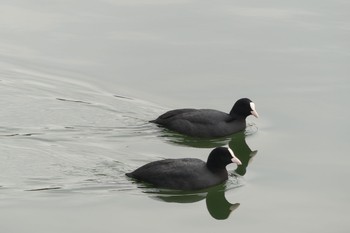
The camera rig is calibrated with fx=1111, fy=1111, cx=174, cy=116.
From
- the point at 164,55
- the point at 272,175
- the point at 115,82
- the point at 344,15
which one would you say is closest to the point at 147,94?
the point at 115,82

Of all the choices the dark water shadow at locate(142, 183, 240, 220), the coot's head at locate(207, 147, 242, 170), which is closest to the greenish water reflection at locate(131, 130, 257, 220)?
the dark water shadow at locate(142, 183, 240, 220)

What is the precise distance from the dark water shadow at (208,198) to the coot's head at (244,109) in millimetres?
2830

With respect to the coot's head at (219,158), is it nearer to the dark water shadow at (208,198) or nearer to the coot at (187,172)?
the coot at (187,172)

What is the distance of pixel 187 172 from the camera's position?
15.8 m

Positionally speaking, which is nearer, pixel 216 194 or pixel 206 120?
pixel 216 194

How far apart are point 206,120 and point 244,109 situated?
706mm

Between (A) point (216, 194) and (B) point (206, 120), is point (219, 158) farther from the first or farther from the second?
(B) point (206, 120)

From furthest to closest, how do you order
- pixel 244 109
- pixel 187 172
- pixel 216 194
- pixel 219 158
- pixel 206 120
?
pixel 244 109, pixel 206 120, pixel 219 158, pixel 216 194, pixel 187 172

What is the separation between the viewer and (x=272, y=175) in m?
16.6

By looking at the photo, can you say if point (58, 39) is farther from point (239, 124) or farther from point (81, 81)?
point (239, 124)

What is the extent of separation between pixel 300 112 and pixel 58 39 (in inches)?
222

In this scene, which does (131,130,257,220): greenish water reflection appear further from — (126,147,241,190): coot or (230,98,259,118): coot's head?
(230,98,259,118): coot's head

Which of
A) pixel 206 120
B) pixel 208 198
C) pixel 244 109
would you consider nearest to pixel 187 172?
pixel 208 198

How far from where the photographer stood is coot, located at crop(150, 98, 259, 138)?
1841 cm
